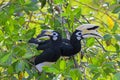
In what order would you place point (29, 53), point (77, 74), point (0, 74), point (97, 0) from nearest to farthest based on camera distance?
point (77, 74), point (29, 53), point (0, 74), point (97, 0)

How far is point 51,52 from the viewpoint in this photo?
0.88 meters

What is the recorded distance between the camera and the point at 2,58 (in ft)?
2.88

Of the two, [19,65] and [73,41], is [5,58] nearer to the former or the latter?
[19,65]

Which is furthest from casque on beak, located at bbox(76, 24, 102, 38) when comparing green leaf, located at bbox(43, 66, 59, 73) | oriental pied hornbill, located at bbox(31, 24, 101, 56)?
green leaf, located at bbox(43, 66, 59, 73)

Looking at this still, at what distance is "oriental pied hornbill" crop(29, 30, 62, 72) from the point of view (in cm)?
88

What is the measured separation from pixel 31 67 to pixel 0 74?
5.5 inches

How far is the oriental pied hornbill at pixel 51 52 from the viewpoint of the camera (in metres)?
0.88

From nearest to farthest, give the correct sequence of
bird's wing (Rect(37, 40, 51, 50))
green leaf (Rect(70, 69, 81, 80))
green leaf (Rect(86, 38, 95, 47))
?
green leaf (Rect(70, 69, 81, 80)) < bird's wing (Rect(37, 40, 51, 50)) < green leaf (Rect(86, 38, 95, 47))

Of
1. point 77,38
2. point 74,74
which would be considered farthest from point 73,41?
point 74,74

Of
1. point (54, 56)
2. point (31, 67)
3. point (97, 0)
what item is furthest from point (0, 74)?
point (97, 0)

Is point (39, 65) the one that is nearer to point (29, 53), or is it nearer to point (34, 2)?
point (29, 53)

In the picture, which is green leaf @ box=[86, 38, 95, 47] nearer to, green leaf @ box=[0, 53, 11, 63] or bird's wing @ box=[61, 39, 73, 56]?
bird's wing @ box=[61, 39, 73, 56]

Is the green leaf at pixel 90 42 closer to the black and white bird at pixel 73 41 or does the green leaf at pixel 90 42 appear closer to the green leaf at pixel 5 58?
the black and white bird at pixel 73 41

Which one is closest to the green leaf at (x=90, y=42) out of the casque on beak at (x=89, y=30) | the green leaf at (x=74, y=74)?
the casque on beak at (x=89, y=30)
